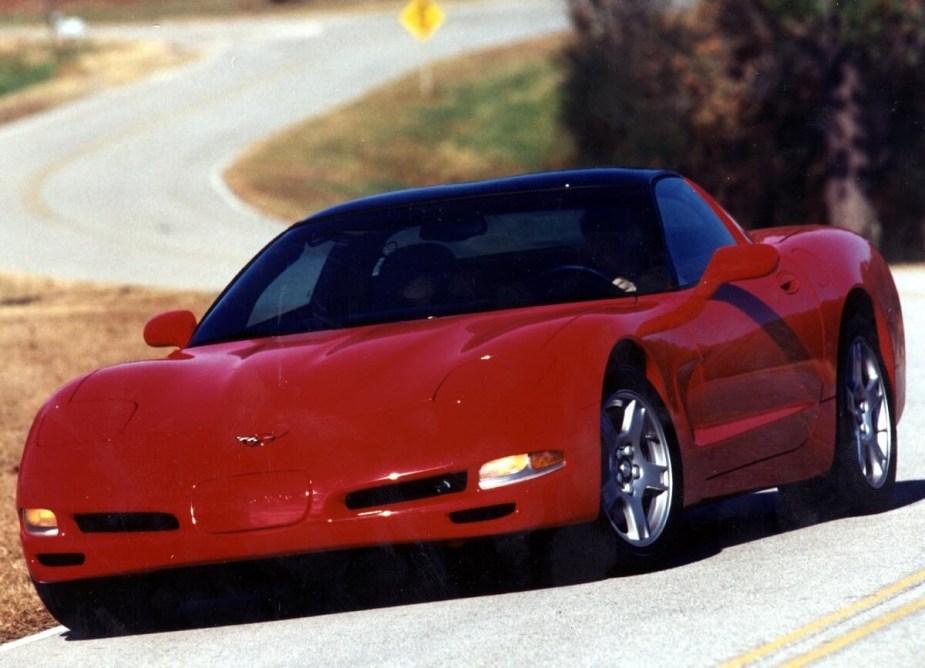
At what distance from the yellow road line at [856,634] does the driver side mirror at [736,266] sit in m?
1.79

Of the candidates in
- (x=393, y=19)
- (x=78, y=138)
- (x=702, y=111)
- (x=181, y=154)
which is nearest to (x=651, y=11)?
(x=702, y=111)

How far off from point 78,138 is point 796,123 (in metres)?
20.6

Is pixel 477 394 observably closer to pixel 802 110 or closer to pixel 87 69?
pixel 802 110

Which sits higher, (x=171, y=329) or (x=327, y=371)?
(x=327, y=371)

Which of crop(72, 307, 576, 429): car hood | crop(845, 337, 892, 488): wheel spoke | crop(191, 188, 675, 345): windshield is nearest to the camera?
crop(72, 307, 576, 429): car hood

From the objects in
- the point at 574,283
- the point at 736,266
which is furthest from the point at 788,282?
the point at 574,283

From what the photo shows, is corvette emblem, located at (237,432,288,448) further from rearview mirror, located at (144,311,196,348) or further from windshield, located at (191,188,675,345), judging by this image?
rearview mirror, located at (144,311,196,348)

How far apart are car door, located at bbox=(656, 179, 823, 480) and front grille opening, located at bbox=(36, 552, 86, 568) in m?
2.26

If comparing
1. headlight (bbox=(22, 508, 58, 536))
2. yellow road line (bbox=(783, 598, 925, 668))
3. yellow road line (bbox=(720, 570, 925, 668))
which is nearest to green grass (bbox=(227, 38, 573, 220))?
headlight (bbox=(22, 508, 58, 536))

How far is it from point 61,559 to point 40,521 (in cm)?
17

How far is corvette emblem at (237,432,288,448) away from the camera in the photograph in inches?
268

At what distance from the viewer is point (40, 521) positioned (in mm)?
7141

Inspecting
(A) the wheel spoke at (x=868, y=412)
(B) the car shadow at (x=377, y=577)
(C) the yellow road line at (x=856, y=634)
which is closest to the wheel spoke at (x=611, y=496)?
(B) the car shadow at (x=377, y=577)

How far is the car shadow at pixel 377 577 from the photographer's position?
684 cm
